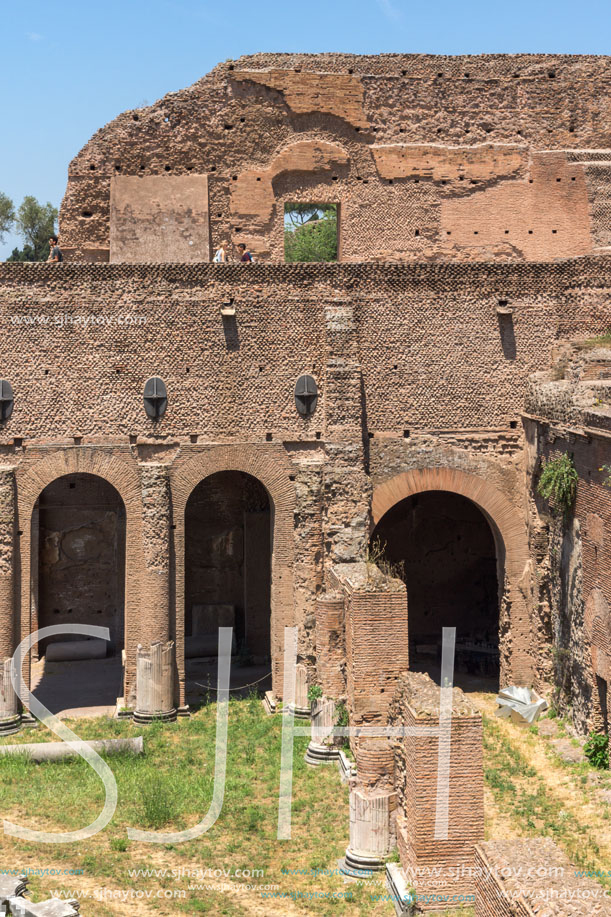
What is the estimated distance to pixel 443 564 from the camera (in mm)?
23094

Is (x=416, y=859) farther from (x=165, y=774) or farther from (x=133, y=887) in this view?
(x=165, y=774)

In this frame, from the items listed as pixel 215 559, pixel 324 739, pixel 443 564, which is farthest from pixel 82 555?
pixel 324 739

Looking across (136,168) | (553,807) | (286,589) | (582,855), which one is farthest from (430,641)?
(136,168)

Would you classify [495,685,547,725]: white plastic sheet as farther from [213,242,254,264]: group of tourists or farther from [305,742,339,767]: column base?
[213,242,254,264]: group of tourists

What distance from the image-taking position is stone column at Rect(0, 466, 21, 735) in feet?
57.9

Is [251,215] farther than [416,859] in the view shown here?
Yes

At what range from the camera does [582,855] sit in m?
12.3

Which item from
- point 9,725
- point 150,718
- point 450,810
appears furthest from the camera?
point 150,718

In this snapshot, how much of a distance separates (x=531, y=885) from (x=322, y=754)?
797 centimetres

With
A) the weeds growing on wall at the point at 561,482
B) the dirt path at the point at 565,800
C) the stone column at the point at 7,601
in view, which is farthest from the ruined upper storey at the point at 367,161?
the dirt path at the point at 565,800

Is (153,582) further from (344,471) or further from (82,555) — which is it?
(82,555)

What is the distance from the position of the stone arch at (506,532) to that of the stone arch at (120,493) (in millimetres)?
4332

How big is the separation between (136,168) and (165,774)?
12990mm

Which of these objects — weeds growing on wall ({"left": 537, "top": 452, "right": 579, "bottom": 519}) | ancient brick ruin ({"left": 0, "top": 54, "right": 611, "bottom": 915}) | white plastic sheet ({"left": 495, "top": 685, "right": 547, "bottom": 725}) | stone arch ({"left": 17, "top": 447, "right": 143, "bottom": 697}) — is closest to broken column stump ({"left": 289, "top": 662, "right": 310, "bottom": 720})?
ancient brick ruin ({"left": 0, "top": 54, "right": 611, "bottom": 915})
